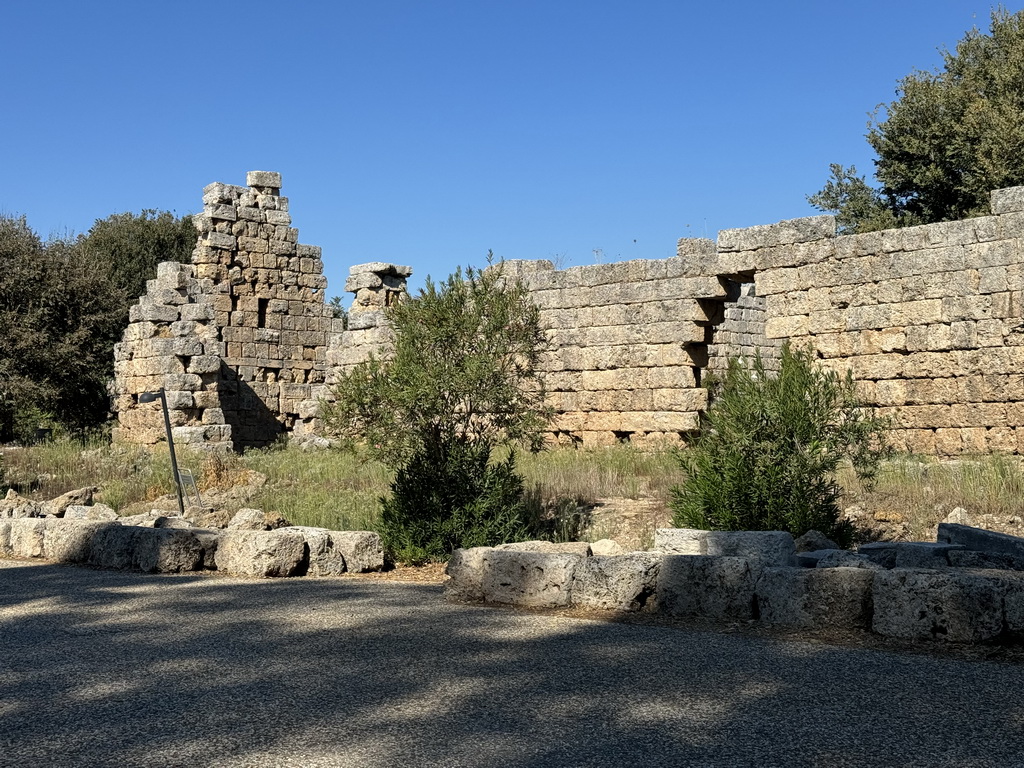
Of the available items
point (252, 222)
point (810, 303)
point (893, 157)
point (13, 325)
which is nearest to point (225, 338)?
point (252, 222)

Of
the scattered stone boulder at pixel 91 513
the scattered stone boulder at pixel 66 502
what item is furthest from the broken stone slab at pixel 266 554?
the scattered stone boulder at pixel 66 502

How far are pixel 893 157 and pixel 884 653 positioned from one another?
2380 cm

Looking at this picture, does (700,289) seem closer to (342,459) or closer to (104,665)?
(342,459)

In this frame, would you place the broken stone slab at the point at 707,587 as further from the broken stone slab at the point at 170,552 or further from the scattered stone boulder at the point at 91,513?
the scattered stone boulder at the point at 91,513

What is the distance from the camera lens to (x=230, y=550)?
9.95 meters

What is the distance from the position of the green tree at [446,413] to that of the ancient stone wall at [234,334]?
9.93 meters

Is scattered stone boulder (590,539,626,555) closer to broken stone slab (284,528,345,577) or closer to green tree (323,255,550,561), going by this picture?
green tree (323,255,550,561)

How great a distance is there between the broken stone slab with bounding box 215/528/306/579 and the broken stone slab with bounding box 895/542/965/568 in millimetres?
5054

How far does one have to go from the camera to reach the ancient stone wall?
66.7ft

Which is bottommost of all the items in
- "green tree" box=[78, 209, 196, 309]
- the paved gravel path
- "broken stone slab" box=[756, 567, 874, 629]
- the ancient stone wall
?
the paved gravel path

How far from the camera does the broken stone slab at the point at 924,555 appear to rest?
7.83 metres

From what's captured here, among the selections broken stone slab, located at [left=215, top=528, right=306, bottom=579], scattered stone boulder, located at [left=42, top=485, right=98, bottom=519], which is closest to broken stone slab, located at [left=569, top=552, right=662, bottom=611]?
broken stone slab, located at [left=215, top=528, right=306, bottom=579]

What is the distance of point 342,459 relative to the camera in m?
17.8

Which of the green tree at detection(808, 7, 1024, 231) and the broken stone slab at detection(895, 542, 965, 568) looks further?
the green tree at detection(808, 7, 1024, 231)
